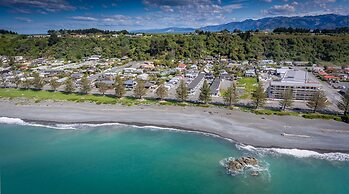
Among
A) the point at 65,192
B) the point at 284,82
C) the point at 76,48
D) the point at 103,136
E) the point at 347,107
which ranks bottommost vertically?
the point at 65,192

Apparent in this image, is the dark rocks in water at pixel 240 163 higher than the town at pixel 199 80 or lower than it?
lower

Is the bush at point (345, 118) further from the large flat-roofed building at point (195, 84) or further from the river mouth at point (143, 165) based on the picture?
the large flat-roofed building at point (195, 84)

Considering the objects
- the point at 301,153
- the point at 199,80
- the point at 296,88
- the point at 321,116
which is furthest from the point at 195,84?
the point at 301,153

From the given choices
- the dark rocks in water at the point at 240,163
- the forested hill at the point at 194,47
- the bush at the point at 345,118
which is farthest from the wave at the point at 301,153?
the forested hill at the point at 194,47

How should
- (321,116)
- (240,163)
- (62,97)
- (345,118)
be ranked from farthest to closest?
(62,97) < (321,116) < (345,118) < (240,163)

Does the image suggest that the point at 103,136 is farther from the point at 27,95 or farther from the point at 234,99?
the point at 27,95

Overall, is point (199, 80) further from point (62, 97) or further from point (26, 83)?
point (26, 83)

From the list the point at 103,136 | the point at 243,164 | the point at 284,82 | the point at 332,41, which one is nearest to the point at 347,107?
the point at 284,82
